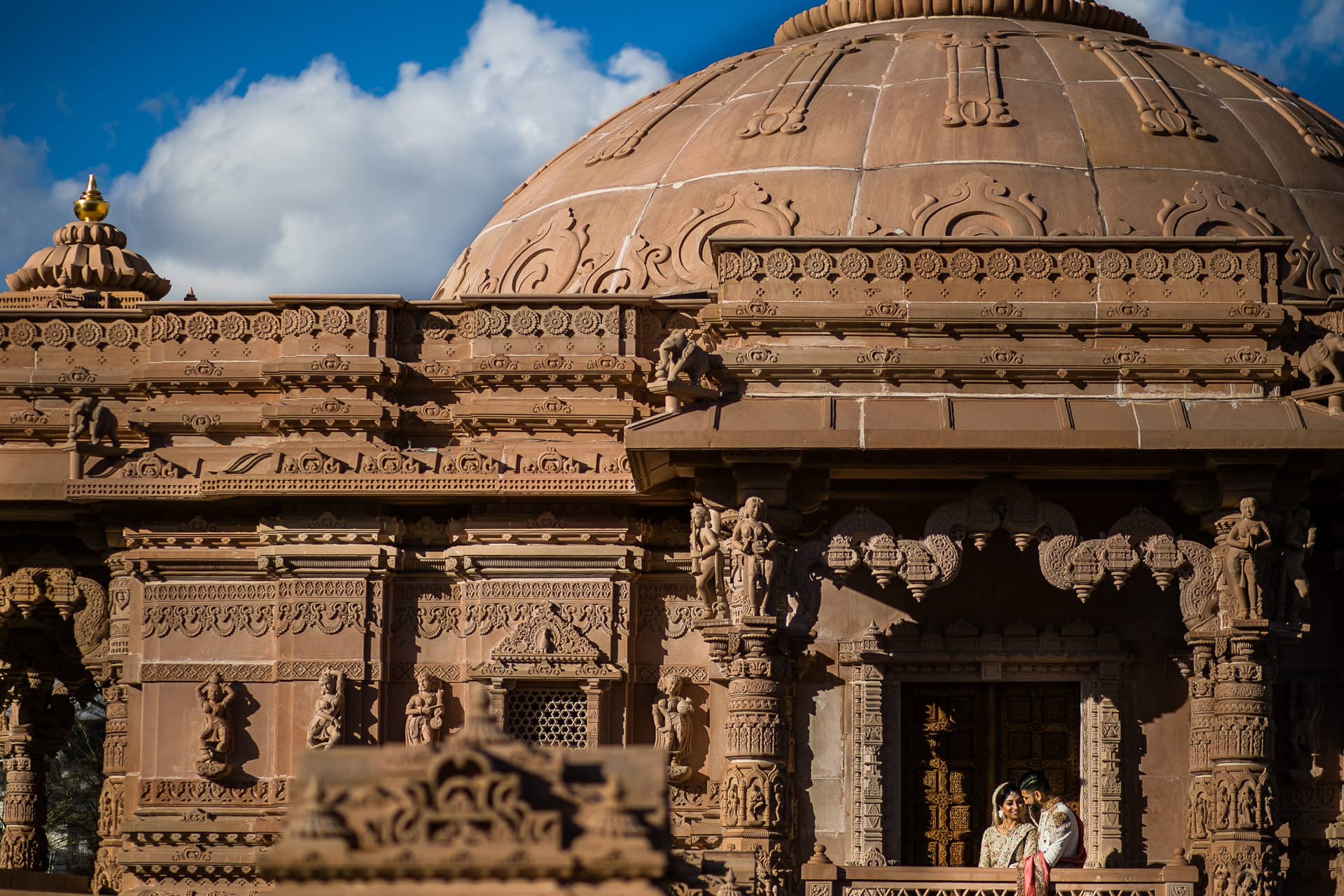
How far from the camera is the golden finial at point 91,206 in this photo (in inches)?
958

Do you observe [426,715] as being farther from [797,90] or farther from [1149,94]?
[1149,94]

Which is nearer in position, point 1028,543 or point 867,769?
point 1028,543

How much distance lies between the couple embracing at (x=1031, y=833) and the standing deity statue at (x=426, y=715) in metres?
4.45

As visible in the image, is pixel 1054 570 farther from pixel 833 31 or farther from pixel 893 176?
pixel 833 31

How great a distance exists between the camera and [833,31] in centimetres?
2442

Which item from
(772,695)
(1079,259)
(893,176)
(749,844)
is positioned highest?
(893,176)

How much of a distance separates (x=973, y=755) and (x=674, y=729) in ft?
7.75

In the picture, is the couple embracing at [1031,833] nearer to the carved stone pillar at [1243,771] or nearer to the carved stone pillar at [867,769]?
the carved stone pillar at [1243,771]

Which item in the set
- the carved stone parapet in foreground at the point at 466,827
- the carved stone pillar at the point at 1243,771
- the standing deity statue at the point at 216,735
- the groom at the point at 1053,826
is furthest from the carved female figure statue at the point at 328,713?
the carved stone parapet in foreground at the point at 466,827

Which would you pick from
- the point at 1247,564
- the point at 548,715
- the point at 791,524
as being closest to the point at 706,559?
the point at 791,524

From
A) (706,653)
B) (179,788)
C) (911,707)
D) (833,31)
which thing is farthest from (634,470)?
(833,31)

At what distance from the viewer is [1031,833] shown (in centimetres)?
1562

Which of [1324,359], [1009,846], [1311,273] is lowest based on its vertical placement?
[1009,846]

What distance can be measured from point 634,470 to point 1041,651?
11.5 feet
